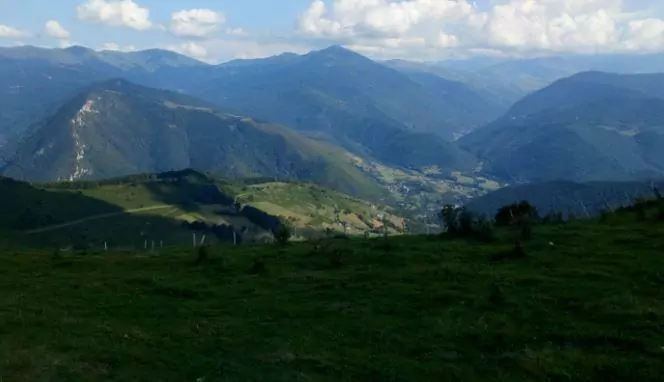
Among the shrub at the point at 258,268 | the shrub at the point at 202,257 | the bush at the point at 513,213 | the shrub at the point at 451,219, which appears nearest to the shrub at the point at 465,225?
the shrub at the point at 451,219

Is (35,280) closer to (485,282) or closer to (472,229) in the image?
(485,282)

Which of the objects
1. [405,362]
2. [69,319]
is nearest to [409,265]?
[405,362]

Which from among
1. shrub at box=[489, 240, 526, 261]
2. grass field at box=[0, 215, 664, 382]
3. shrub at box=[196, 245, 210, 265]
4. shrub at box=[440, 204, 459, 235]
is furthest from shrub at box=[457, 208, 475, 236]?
shrub at box=[196, 245, 210, 265]

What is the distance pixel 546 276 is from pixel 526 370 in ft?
43.6

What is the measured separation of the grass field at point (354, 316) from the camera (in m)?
20.3

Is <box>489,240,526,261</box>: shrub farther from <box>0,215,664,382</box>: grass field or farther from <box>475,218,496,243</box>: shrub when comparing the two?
<box>475,218,496,243</box>: shrub

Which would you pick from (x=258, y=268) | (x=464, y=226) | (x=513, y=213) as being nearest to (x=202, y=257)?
(x=258, y=268)

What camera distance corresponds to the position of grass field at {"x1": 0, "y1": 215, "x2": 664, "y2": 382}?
20.3m

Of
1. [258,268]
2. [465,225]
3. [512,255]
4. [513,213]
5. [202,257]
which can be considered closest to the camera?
[512,255]

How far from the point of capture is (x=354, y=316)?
27.3 metres

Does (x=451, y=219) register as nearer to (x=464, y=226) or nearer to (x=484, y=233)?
(x=464, y=226)

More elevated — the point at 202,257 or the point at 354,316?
the point at 202,257

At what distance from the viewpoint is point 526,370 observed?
20.0m

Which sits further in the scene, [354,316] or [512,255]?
[512,255]
